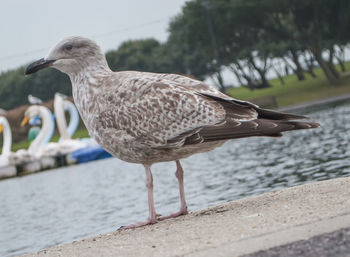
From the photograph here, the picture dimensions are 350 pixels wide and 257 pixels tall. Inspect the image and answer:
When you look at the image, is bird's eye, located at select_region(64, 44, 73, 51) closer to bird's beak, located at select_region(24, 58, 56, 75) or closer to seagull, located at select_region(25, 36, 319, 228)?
seagull, located at select_region(25, 36, 319, 228)

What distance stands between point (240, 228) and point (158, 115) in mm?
1712

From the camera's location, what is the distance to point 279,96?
60219mm

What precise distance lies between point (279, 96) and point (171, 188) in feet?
154

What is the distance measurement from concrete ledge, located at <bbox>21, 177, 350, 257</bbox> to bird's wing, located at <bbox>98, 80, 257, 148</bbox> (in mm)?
828

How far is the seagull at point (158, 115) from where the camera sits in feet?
20.4

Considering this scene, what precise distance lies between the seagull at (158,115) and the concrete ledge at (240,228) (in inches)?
24.9

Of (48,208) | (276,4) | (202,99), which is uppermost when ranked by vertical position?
(276,4)

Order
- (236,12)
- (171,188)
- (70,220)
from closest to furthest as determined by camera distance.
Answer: (70,220) < (171,188) < (236,12)

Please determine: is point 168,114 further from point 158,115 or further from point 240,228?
point 240,228

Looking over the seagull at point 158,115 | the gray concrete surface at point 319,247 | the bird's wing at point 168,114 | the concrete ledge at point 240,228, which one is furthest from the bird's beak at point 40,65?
the gray concrete surface at point 319,247

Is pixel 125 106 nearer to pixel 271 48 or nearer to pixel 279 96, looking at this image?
pixel 279 96

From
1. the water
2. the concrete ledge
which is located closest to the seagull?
the concrete ledge

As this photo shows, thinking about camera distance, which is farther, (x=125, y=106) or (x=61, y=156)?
(x=61, y=156)

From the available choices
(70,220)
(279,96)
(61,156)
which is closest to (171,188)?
(70,220)
